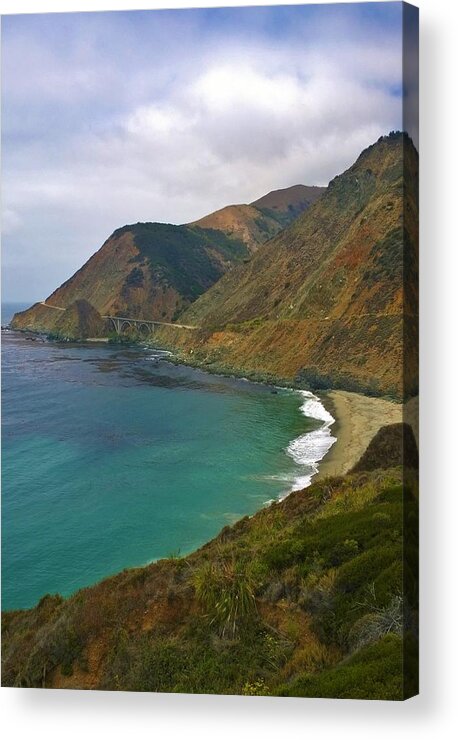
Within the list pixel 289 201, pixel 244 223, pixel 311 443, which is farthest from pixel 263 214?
pixel 311 443

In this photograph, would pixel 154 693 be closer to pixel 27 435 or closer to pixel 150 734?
pixel 150 734

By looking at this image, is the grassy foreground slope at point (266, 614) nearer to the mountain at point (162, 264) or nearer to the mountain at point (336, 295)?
the mountain at point (336, 295)

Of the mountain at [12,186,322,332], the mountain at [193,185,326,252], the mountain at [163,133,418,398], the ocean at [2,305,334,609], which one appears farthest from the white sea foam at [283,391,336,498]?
the mountain at [12,186,322,332]

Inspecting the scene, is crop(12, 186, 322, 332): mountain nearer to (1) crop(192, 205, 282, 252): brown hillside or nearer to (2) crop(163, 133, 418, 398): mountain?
(1) crop(192, 205, 282, 252): brown hillside

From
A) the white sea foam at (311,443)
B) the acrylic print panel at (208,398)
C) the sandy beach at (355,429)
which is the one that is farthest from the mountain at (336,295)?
the white sea foam at (311,443)

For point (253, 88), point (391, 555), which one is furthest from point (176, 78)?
point (391, 555)

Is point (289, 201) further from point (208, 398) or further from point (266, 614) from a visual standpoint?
point (266, 614)
